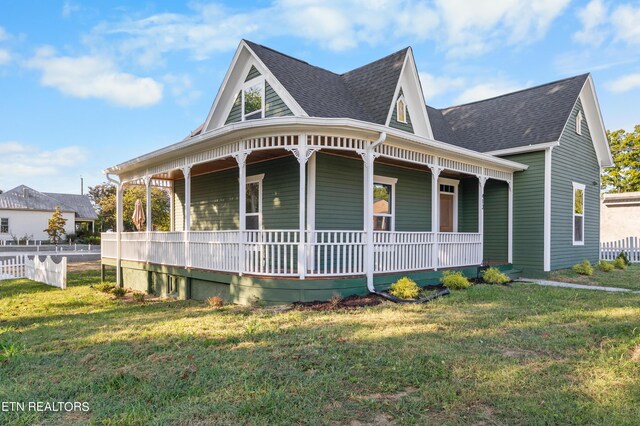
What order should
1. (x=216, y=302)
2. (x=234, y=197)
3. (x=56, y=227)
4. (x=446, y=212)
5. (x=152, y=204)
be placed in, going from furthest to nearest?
(x=56, y=227) < (x=152, y=204) < (x=446, y=212) < (x=234, y=197) < (x=216, y=302)

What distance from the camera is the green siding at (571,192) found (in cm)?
1245

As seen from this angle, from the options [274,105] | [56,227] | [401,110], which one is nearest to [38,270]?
[274,105]

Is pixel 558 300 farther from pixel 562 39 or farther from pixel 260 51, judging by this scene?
pixel 562 39

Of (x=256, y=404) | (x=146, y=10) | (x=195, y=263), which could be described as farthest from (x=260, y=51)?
(x=256, y=404)

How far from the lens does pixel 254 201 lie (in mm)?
10969

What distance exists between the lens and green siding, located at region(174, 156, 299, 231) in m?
9.94

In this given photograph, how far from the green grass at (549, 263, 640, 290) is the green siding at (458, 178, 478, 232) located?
2809 millimetres

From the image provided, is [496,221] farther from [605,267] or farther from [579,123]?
[579,123]

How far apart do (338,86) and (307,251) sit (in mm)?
6645

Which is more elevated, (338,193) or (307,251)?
(338,193)

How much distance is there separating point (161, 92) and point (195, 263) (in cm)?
1442

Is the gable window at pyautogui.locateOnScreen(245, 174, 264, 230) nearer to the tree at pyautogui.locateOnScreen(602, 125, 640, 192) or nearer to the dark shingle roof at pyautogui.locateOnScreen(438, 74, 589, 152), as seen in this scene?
the dark shingle roof at pyautogui.locateOnScreen(438, 74, 589, 152)

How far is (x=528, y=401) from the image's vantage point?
337 cm

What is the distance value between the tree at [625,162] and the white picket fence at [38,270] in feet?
127
